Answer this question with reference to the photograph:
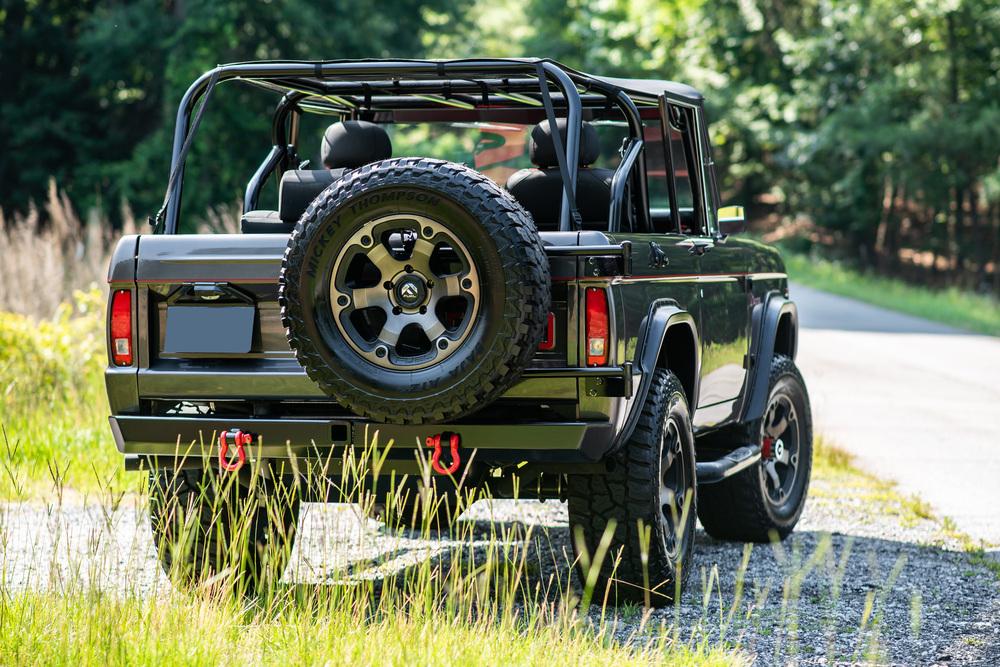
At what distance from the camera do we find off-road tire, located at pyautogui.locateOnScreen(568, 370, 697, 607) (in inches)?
216

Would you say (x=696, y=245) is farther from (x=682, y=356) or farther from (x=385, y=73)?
(x=385, y=73)

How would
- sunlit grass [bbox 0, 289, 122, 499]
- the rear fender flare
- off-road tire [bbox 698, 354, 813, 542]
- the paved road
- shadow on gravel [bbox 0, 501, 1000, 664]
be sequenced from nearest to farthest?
1. shadow on gravel [bbox 0, 501, 1000, 664]
2. the rear fender flare
3. off-road tire [bbox 698, 354, 813, 542]
4. sunlit grass [bbox 0, 289, 122, 499]
5. the paved road

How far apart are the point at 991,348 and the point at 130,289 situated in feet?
53.3

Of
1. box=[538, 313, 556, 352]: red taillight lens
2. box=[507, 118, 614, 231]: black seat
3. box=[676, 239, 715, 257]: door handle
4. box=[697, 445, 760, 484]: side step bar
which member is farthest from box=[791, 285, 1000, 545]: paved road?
box=[538, 313, 556, 352]: red taillight lens

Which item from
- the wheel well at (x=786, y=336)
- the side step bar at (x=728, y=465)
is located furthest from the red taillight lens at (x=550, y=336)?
the wheel well at (x=786, y=336)

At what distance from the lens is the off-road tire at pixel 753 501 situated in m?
7.31

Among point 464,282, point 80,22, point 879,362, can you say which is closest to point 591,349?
point 464,282

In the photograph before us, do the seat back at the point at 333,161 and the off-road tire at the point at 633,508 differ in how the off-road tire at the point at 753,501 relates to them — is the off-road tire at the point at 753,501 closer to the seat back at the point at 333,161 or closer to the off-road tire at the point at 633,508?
the off-road tire at the point at 633,508

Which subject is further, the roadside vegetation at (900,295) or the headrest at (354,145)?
the roadside vegetation at (900,295)

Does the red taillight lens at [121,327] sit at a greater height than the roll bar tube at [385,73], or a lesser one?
lesser

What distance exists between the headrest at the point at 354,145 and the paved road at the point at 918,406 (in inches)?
141

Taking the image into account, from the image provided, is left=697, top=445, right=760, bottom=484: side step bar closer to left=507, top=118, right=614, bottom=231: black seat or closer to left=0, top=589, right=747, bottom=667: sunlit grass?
left=507, top=118, right=614, bottom=231: black seat

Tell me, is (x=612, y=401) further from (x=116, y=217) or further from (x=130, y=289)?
(x=116, y=217)

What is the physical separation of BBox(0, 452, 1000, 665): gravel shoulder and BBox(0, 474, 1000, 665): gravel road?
10 millimetres
